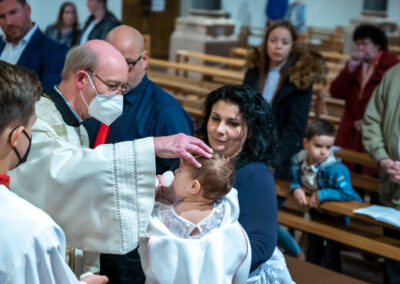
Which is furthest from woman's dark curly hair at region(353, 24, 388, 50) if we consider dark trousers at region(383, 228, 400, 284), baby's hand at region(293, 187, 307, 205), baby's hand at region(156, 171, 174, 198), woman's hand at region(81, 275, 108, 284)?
woman's hand at region(81, 275, 108, 284)

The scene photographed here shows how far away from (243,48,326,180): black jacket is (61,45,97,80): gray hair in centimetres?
207

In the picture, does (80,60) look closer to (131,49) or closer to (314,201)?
(131,49)

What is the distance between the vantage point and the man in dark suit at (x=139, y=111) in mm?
3078

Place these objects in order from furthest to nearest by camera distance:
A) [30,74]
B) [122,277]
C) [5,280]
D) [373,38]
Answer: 1. [373,38]
2. [122,277]
3. [30,74]
4. [5,280]

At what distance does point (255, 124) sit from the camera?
284 centimetres

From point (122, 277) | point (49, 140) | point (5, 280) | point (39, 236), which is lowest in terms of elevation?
point (122, 277)

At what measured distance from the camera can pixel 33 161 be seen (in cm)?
214

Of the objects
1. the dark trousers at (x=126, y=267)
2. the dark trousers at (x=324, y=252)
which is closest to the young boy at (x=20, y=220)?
the dark trousers at (x=126, y=267)

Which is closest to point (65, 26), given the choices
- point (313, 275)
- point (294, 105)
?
point (294, 105)

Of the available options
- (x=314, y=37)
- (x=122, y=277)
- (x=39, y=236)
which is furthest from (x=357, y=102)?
(x=314, y=37)

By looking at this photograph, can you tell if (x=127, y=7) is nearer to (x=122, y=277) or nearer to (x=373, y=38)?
(x=373, y=38)

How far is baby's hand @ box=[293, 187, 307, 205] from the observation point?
3.86 metres

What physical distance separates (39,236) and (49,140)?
0.58 metres

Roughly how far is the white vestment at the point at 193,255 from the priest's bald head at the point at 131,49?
3.72ft
